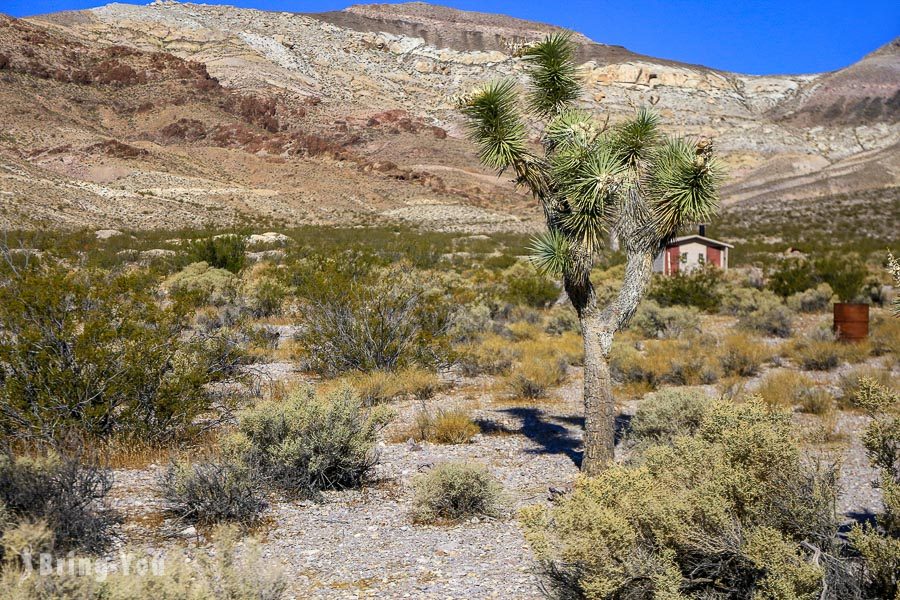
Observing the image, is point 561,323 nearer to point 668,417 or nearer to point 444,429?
point 444,429

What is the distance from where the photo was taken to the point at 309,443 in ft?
22.9

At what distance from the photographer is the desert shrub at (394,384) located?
10.5 m

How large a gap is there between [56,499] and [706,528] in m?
4.22

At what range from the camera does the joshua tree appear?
7.45 m

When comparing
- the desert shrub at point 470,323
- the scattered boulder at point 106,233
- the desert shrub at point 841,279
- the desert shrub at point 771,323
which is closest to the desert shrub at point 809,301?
the desert shrub at point 841,279

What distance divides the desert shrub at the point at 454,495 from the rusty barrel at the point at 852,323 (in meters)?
11.4

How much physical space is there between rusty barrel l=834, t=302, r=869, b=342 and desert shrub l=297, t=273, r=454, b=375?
844cm

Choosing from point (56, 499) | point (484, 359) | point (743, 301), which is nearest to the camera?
point (56, 499)

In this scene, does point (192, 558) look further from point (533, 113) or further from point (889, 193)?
point (889, 193)

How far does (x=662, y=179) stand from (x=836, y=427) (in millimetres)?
4280

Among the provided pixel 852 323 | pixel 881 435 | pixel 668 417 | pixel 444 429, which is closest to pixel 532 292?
pixel 852 323

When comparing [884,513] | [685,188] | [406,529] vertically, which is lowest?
[406,529]

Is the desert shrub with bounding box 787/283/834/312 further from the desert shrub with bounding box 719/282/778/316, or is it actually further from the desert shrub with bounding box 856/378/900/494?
the desert shrub with bounding box 856/378/900/494

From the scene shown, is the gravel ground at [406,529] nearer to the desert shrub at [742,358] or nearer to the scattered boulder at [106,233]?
the desert shrub at [742,358]
